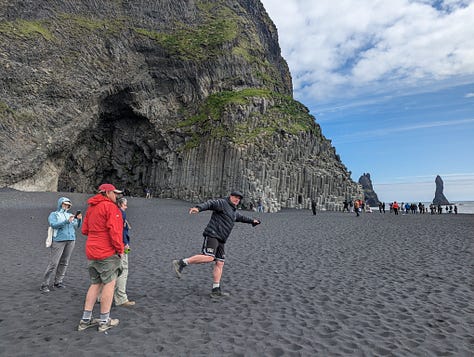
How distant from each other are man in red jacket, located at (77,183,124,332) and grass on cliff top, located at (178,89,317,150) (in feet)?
A: 150

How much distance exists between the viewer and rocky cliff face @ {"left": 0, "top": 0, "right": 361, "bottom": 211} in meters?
51.0

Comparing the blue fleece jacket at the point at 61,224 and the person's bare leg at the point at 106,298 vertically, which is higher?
the blue fleece jacket at the point at 61,224

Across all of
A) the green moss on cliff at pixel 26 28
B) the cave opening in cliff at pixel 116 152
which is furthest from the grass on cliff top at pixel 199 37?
→ the green moss on cliff at pixel 26 28

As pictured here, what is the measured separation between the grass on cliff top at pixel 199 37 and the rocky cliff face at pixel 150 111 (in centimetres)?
27

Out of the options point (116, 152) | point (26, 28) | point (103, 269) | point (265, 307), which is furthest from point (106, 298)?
point (116, 152)

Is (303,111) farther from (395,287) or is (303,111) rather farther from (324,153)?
(395,287)

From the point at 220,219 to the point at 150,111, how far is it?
60162 mm

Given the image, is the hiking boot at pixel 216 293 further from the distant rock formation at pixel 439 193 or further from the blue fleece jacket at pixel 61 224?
the distant rock formation at pixel 439 193

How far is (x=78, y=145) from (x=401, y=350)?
65519 mm

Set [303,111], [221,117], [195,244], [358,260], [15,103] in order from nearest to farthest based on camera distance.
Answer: [358,260] → [195,244] → [15,103] → [221,117] → [303,111]

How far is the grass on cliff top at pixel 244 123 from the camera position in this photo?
54.4 meters

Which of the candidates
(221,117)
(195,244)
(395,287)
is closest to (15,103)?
(221,117)

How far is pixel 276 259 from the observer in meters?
14.1

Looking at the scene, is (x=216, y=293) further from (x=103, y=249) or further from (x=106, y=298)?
(x=103, y=249)
